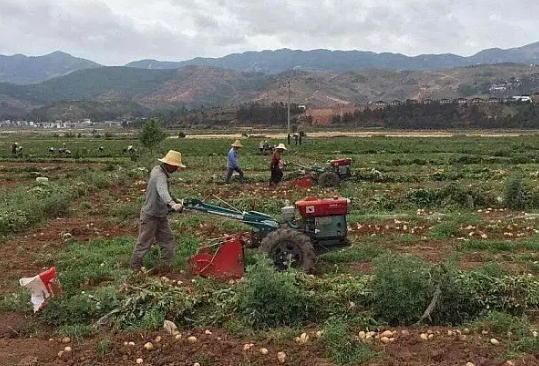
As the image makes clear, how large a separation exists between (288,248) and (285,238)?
19cm

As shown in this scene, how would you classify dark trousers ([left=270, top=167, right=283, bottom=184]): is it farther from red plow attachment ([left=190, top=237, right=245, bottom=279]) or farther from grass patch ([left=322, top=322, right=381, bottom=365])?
grass patch ([left=322, top=322, right=381, bottom=365])

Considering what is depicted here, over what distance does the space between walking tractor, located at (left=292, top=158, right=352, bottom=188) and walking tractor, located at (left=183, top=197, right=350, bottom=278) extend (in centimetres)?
1033

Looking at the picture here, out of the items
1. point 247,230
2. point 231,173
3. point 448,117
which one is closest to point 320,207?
point 247,230

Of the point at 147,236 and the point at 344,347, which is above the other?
the point at 147,236

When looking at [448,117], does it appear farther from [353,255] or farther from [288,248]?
[288,248]

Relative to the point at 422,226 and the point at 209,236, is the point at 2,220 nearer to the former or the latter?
Answer: the point at 209,236

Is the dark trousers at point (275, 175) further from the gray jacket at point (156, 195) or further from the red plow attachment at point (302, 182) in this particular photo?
the gray jacket at point (156, 195)

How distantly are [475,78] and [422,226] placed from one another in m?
→ 195

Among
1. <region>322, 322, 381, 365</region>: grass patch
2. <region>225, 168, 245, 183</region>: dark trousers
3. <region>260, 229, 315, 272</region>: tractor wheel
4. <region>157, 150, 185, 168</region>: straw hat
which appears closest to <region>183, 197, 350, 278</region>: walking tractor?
<region>260, 229, 315, 272</region>: tractor wheel

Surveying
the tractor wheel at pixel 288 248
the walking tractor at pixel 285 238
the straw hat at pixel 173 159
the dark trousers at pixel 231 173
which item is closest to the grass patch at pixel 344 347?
the walking tractor at pixel 285 238

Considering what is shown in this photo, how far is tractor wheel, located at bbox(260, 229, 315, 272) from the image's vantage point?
935 centimetres

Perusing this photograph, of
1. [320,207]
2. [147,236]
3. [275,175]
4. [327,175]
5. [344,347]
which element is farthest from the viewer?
[327,175]

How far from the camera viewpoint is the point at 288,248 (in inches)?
371

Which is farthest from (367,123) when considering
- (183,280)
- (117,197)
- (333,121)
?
(183,280)
